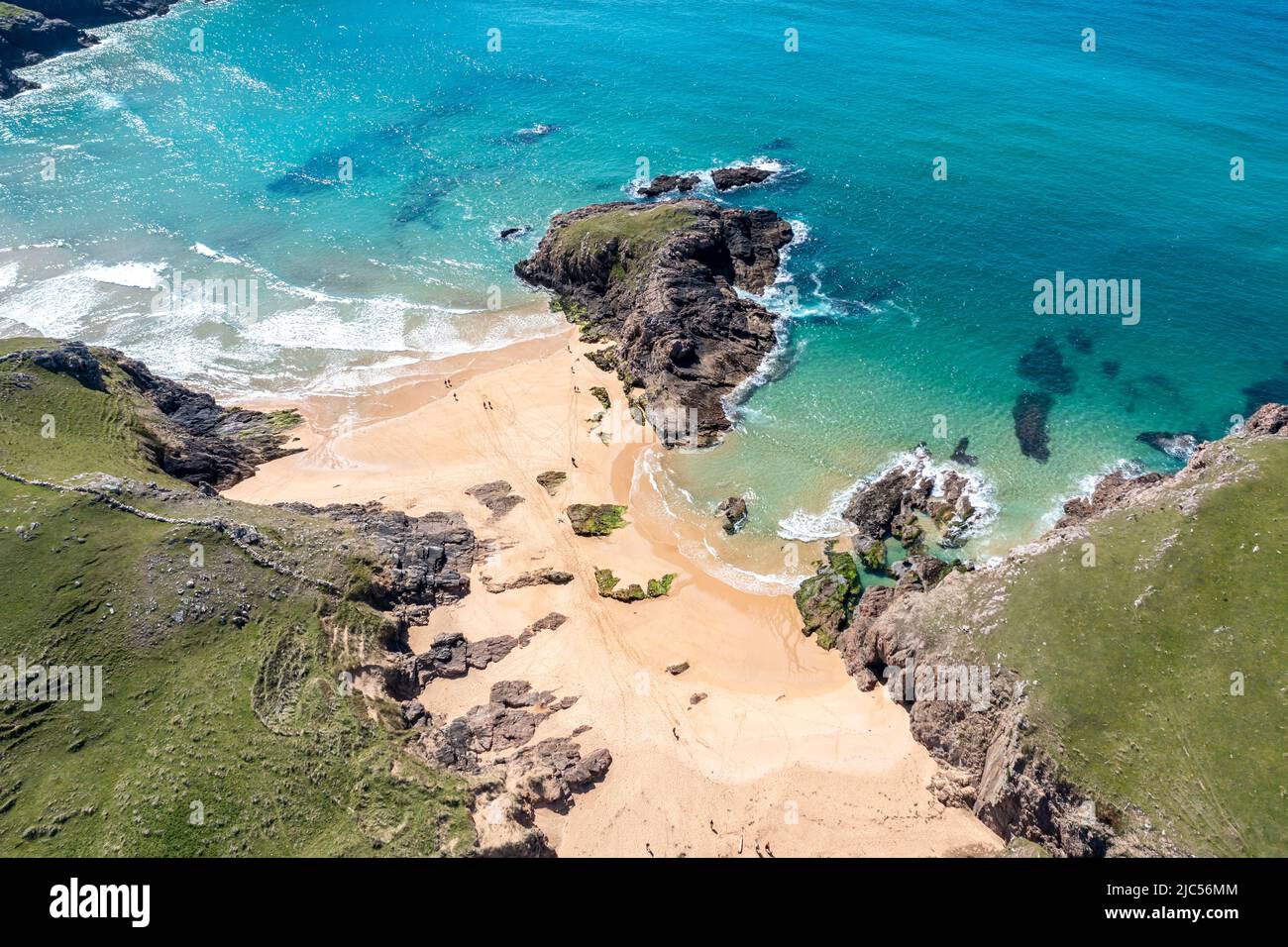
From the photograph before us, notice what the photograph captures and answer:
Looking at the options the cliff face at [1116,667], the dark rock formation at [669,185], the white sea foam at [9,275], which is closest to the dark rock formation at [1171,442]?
the cliff face at [1116,667]

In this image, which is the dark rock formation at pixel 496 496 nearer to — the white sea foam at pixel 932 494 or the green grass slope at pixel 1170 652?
the white sea foam at pixel 932 494

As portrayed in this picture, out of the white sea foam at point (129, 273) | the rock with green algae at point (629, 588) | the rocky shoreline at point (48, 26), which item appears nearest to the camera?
the rock with green algae at point (629, 588)

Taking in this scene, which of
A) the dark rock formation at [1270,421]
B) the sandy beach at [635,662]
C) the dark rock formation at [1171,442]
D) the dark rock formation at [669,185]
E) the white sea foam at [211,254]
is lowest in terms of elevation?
the sandy beach at [635,662]

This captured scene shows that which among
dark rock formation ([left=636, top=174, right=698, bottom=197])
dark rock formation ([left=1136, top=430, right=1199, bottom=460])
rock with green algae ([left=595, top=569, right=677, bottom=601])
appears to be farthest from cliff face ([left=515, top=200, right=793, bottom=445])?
dark rock formation ([left=1136, top=430, right=1199, bottom=460])

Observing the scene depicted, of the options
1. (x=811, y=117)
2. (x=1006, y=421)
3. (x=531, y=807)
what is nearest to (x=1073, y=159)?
(x=811, y=117)

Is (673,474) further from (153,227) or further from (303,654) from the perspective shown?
(153,227)
